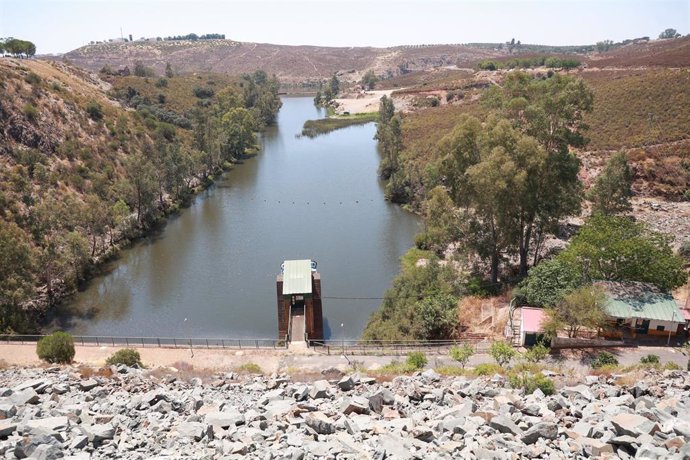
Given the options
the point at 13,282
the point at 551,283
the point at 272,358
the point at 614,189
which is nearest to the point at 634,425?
the point at 551,283

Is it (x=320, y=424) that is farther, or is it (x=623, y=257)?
(x=623, y=257)

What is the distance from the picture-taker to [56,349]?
2525 centimetres

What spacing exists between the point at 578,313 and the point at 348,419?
1486 centimetres

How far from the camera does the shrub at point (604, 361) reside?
22.8 m

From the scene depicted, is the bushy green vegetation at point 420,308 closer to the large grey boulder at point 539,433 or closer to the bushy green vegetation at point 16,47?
the large grey boulder at point 539,433

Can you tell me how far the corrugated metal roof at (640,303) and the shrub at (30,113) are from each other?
6156 centimetres

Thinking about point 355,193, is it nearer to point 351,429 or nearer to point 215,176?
point 215,176

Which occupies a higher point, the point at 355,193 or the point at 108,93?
the point at 108,93

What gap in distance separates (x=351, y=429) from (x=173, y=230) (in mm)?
46883

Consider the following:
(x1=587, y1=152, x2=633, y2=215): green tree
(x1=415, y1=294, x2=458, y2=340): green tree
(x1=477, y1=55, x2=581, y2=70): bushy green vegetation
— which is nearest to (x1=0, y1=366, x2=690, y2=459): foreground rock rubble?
(x1=415, y1=294, x2=458, y2=340): green tree

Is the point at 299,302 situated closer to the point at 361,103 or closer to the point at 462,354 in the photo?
the point at 462,354

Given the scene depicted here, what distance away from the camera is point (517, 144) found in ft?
105

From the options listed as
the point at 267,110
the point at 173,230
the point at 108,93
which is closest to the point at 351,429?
the point at 173,230

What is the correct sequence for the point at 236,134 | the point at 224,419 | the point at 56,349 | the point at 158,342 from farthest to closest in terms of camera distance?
1. the point at 236,134
2. the point at 158,342
3. the point at 56,349
4. the point at 224,419
